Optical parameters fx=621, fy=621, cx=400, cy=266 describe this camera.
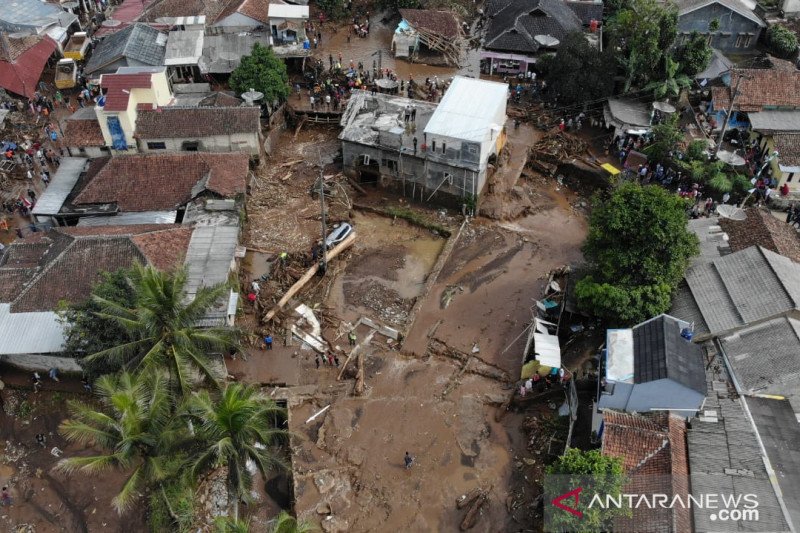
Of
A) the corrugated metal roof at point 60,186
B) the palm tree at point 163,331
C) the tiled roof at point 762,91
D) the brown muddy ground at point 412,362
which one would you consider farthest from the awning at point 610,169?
the corrugated metal roof at point 60,186

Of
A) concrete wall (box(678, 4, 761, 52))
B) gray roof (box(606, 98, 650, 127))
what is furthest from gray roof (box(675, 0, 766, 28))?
gray roof (box(606, 98, 650, 127))

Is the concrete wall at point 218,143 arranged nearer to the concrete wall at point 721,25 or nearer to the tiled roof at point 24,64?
the tiled roof at point 24,64

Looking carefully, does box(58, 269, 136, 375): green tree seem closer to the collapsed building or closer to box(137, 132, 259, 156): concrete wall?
box(137, 132, 259, 156): concrete wall

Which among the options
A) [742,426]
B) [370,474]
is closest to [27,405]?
[370,474]

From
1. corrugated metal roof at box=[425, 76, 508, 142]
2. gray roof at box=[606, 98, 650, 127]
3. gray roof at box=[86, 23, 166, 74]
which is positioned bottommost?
gray roof at box=[606, 98, 650, 127]

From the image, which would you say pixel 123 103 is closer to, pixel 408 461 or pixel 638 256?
pixel 408 461

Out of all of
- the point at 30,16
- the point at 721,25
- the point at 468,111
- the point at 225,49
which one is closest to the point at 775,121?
the point at 721,25
